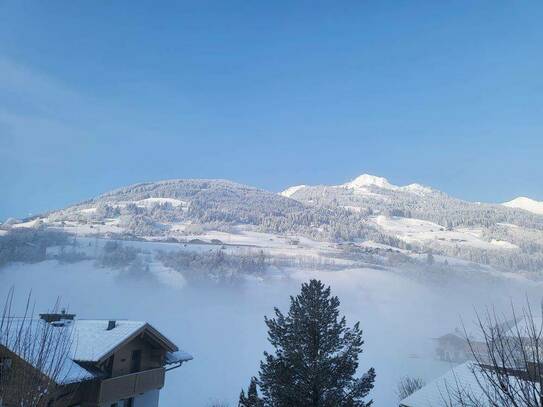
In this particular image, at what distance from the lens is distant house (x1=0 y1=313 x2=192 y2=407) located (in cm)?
1700

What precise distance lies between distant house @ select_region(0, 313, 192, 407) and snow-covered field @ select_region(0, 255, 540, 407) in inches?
2064

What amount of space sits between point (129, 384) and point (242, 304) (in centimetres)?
11144

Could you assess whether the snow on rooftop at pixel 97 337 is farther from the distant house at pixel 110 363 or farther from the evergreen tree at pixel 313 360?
the evergreen tree at pixel 313 360

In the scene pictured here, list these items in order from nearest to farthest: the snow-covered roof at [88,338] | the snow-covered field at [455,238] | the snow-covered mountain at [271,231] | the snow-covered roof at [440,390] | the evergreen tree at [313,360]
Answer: the evergreen tree at [313,360] < the snow-covered roof at [88,338] < the snow-covered roof at [440,390] < the snow-covered mountain at [271,231] < the snow-covered field at [455,238]

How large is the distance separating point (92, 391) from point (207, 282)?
119 metres

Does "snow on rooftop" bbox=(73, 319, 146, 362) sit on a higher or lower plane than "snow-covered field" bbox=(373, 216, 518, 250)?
lower

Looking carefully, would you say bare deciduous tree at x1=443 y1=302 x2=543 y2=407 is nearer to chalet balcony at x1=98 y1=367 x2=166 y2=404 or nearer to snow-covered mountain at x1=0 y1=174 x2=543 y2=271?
chalet balcony at x1=98 y1=367 x2=166 y2=404

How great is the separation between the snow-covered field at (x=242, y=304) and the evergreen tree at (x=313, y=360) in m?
60.0

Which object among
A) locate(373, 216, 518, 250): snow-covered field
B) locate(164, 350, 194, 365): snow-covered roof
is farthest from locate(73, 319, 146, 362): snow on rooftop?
locate(373, 216, 518, 250): snow-covered field

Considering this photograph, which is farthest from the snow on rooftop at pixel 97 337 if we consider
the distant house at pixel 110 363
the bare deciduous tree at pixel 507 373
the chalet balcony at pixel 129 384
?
the bare deciduous tree at pixel 507 373

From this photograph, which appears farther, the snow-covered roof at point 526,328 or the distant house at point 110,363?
the distant house at point 110,363

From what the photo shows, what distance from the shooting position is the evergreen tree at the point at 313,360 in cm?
1591

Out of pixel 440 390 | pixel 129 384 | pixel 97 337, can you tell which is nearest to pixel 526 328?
pixel 440 390

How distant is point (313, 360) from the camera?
53.4ft
